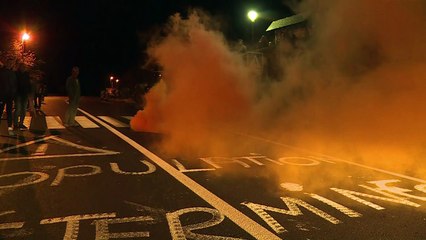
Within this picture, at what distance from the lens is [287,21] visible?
1155 cm

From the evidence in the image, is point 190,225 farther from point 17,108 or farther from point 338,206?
point 17,108

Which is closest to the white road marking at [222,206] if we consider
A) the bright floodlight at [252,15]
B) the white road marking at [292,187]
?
the white road marking at [292,187]

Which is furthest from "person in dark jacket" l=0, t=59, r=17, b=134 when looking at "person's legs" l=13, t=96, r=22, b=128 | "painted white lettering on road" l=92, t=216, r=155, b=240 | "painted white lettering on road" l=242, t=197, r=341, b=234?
"painted white lettering on road" l=242, t=197, r=341, b=234

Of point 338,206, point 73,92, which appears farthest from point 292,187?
point 73,92

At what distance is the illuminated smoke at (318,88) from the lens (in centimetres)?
749

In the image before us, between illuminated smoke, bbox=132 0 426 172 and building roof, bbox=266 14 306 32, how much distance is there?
2.16 ft

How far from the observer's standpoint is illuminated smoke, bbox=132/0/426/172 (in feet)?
24.6

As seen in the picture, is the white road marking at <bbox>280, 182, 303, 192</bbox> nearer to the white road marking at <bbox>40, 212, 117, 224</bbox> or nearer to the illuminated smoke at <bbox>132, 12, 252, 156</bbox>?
the white road marking at <bbox>40, 212, 117, 224</bbox>

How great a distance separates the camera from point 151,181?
16.9ft

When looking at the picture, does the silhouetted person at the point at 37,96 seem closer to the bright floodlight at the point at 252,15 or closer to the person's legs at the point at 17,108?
Result: the person's legs at the point at 17,108

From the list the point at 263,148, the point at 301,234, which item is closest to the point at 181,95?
the point at 263,148

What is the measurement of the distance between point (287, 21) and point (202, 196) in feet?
27.0

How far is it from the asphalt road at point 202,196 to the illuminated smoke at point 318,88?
1.41 meters

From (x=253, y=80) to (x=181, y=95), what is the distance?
2.39m
